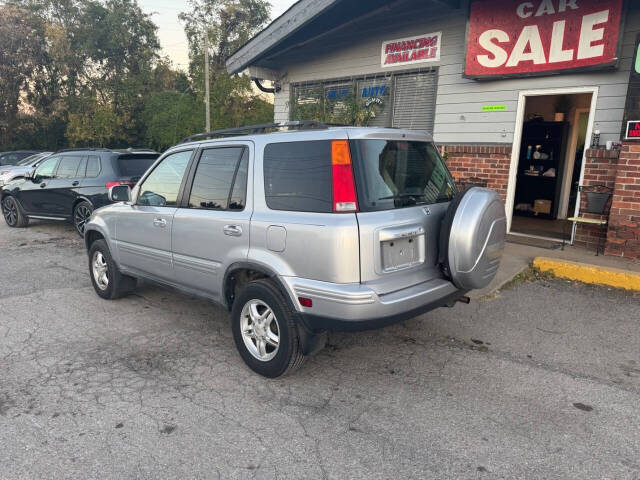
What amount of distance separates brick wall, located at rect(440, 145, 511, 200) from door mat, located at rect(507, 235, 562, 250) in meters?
0.73

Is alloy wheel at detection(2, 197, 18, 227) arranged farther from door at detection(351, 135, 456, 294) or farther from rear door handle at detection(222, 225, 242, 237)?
door at detection(351, 135, 456, 294)

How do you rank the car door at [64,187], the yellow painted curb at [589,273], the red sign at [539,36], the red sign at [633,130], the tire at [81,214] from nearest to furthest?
the yellow painted curb at [589,273], the red sign at [633,130], the red sign at [539,36], the tire at [81,214], the car door at [64,187]

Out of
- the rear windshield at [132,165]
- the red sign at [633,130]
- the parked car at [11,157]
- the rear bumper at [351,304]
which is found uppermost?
the red sign at [633,130]

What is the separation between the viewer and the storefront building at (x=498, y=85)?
6480mm

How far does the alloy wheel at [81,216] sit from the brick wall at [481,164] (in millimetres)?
6627

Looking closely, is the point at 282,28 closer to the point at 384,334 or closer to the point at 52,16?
the point at 384,334

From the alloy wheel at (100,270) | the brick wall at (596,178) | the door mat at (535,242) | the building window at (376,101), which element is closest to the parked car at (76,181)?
the alloy wheel at (100,270)

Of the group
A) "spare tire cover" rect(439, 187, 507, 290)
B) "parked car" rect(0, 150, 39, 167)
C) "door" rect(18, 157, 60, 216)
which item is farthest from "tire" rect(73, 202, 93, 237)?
"parked car" rect(0, 150, 39, 167)

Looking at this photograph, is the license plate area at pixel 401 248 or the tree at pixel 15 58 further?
the tree at pixel 15 58

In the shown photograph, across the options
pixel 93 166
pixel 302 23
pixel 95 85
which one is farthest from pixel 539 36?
pixel 95 85

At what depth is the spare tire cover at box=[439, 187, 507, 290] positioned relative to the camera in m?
3.28

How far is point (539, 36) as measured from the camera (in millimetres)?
7062

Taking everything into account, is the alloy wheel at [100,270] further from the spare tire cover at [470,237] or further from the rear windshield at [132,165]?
the spare tire cover at [470,237]

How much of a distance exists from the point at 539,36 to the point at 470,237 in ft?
17.7
